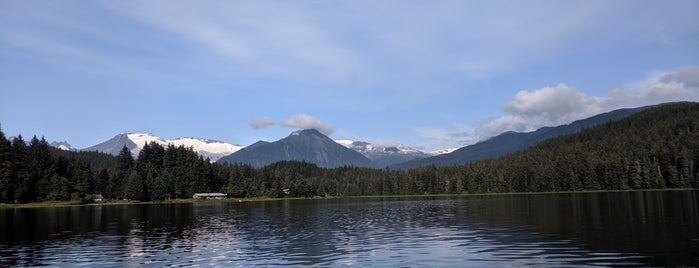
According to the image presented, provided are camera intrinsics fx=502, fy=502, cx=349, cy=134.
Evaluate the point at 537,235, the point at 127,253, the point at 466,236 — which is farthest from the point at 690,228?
the point at 127,253

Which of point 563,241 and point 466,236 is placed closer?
point 563,241

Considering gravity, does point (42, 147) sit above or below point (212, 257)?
above

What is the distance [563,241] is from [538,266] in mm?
13647

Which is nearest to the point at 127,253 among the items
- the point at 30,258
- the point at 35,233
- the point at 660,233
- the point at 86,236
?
the point at 30,258

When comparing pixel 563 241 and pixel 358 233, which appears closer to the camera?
pixel 563 241

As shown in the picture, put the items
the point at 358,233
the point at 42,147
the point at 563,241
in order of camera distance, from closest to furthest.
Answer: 1. the point at 563,241
2. the point at 358,233
3. the point at 42,147

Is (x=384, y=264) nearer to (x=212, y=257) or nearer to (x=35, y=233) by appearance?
(x=212, y=257)

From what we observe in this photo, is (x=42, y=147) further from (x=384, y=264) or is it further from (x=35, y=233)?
(x=384, y=264)

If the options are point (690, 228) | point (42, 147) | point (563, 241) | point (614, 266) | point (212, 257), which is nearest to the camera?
point (614, 266)

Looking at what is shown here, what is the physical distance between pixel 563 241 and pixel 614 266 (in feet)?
43.4

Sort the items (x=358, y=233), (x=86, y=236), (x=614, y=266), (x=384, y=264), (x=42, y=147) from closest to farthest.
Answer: (x=614, y=266) < (x=384, y=264) < (x=358, y=233) < (x=86, y=236) < (x=42, y=147)

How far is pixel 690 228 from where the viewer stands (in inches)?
1871

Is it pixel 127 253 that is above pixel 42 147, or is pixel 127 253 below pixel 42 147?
below

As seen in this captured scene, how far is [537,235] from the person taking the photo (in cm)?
4756
